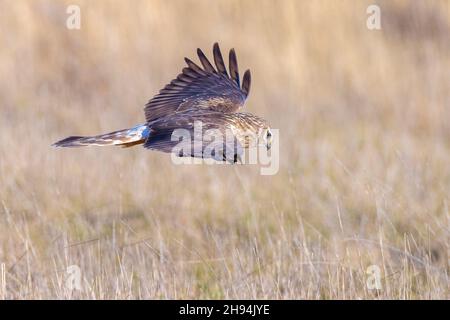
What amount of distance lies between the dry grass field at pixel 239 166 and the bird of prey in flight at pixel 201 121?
1.83 feet

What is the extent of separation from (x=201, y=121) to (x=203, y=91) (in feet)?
3.46

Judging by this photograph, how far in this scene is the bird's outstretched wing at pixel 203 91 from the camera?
684cm

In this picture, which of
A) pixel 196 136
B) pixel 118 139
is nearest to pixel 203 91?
pixel 118 139

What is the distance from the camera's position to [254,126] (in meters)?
6.37

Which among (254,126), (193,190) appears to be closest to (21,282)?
(254,126)

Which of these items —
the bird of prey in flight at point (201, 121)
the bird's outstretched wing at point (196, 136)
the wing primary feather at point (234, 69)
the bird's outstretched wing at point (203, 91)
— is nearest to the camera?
the bird's outstretched wing at point (196, 136)

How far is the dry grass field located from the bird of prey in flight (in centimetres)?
56

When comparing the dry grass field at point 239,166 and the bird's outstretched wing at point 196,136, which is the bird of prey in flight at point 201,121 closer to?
the bird's outstretched wing at point 196,136

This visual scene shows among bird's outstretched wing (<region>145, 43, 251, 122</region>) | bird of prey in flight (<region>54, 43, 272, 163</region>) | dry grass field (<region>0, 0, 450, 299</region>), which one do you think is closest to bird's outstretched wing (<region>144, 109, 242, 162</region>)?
bird of prey in flight (<region>54, 43, 272, 163</region>)

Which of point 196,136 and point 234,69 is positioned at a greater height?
point 234,69

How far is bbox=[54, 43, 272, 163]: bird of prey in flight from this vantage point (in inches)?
219

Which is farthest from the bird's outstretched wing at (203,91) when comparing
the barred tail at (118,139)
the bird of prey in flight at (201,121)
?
the barred tail at (118,139)

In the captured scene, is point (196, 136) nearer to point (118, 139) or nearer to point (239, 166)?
point (118, 139)

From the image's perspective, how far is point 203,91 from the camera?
7.05 m
